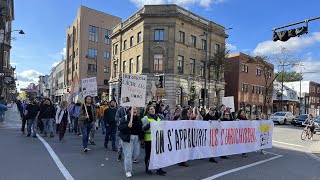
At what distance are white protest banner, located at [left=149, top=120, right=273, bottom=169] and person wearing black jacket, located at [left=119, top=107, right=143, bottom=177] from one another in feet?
1.29

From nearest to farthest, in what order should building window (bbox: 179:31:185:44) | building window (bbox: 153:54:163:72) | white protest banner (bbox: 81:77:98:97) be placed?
white protest banner (bbox: 81:77:98:97) → building window (bbox: 153:54:163:72) → building window (bbox: 179:31:185:44)

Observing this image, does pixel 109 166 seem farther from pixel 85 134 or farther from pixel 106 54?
pixel 106 54

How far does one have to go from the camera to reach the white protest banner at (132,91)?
853 cm

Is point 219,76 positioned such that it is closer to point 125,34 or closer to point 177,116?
point 125,34

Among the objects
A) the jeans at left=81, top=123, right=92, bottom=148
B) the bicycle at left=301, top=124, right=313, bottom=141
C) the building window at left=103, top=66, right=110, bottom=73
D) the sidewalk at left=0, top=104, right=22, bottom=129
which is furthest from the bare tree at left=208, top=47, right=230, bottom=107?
the jeans at left=81, top=123, right=92, bottom=148

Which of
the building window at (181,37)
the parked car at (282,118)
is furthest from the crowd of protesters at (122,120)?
the parked car at (282,118)

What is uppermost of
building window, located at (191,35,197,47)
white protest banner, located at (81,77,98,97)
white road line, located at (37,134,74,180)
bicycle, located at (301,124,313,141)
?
building window, located at (191,35,197,47)

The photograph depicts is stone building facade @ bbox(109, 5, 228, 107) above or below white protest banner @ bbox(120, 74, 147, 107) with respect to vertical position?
above

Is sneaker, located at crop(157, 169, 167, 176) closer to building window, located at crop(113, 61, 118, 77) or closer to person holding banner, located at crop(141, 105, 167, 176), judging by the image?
person holding banner, located at crop(141, 105, 167, 176)

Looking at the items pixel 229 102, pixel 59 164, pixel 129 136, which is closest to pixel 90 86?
pixel 229 102

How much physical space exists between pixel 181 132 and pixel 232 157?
11.3 ft

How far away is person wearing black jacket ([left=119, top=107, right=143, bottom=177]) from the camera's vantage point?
314 inches

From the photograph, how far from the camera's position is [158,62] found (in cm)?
4359

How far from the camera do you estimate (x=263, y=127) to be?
13875 mm
